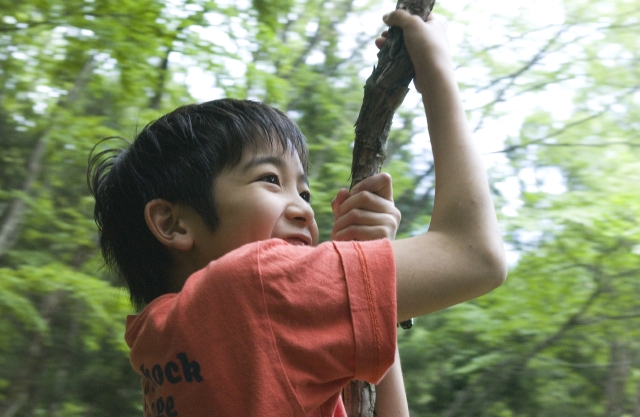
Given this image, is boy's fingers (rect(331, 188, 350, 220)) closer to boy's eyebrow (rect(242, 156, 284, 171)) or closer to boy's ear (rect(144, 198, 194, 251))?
boy's eyebrow (rect(242, 156, 284, 171))

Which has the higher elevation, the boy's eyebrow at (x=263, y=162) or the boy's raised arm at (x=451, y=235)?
the boy's raised arm at (x=451, y=235)

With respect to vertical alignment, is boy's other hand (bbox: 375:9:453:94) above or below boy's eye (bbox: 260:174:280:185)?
above

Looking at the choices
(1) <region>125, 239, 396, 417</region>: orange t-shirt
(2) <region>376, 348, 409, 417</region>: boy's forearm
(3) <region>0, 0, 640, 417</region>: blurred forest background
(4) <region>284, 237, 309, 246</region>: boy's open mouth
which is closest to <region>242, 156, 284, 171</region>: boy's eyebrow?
(4) <region>284, 237, 309, 246</region>: boy's open mouth

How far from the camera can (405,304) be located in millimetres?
709

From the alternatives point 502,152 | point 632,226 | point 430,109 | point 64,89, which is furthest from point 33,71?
point 632,226

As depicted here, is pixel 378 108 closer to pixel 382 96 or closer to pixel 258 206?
pixel 382 96

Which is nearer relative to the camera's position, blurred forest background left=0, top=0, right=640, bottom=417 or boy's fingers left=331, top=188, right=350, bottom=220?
boy's fingers left=331, top=188, right=350, bottom=220

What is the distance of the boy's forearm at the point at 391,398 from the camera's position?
1.05 m

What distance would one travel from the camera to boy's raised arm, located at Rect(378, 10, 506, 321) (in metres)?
0.71

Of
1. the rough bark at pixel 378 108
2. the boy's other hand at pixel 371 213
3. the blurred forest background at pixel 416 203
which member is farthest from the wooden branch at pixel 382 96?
the blurred forest background at pixel 416 203

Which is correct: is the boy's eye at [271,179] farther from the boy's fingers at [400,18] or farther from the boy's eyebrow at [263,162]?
the boy's fingers at [400,18]

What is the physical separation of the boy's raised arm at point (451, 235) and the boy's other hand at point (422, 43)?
0.08 feet

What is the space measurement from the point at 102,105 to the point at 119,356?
3.96ft

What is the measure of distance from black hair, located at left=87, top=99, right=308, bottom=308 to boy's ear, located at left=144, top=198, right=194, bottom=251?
0.6 inches
